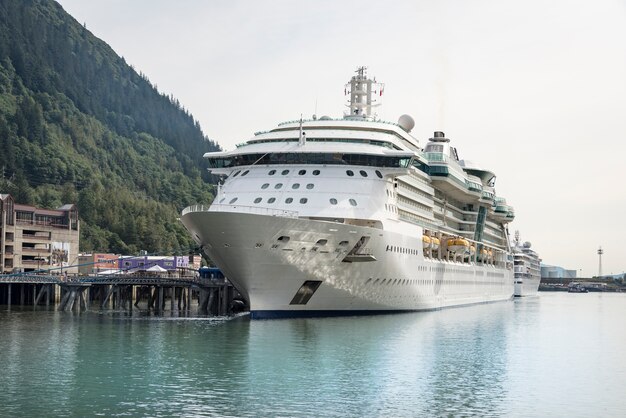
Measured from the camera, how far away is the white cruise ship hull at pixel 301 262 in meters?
49.3

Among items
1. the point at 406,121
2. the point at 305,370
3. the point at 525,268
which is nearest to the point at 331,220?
the point at 305,370

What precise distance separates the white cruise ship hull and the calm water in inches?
55.7

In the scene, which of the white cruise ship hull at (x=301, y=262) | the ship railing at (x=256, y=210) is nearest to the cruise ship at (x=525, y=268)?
the white cruise ship hull at (x=301, y=262)

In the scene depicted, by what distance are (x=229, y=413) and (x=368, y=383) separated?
285 inches

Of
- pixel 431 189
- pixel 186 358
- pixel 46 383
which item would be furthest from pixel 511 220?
pixel 46 383

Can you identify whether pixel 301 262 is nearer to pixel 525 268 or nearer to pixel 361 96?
pixel 361 96

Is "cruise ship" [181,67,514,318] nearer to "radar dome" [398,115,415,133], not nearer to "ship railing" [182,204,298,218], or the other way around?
"ship railing" [182,204,298,218]

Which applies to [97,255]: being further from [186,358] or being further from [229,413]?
[229,413]

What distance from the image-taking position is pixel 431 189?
72500 millimetres

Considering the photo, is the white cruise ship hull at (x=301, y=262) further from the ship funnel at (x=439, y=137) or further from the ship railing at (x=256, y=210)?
the ship funnel at (x=439, y=137)

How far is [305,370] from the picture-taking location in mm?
35219

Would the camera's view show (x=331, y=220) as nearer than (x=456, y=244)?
Yes

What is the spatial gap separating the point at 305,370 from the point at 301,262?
52.2 feet

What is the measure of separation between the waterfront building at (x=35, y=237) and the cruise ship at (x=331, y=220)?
1626 inches
